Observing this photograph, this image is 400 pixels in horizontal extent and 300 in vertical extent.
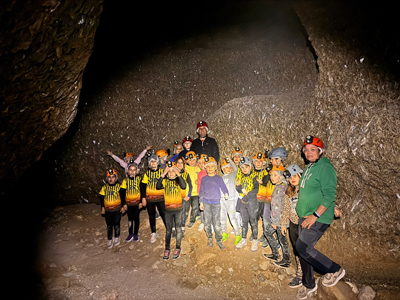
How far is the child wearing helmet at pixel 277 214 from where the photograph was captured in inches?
186

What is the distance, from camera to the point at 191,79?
1105 centimetres

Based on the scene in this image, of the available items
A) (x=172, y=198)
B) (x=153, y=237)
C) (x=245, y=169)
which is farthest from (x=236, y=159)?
(x=153, y=237)

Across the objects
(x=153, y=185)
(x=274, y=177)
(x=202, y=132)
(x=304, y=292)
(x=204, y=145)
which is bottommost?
(x=304, y=292)

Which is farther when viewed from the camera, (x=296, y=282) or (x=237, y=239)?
(x=237, y=239)

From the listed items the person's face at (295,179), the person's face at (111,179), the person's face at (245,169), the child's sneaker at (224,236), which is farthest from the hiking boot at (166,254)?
the person's face at (295,179)

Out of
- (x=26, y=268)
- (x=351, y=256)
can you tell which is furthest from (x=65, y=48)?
(x=351, y=256)

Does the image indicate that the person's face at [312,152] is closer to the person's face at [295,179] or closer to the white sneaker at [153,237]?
the person's face at [295,179]

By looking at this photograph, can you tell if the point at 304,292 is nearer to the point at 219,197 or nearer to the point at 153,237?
the point at 219,197

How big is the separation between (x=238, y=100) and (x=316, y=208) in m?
5.51

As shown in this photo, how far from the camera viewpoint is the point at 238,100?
8.61 m

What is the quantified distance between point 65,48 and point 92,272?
4864 mm

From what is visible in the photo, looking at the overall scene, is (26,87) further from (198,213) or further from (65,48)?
(198,213)

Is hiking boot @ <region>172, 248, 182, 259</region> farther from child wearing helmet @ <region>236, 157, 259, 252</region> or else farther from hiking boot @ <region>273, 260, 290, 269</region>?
hiking boot @ <region>273, 260, 290, 269</region>

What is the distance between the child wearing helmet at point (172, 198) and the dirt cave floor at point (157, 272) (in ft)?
1.22
